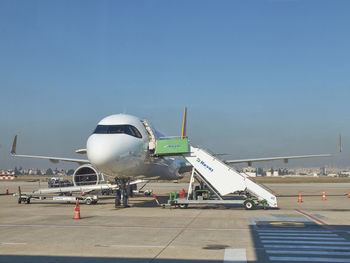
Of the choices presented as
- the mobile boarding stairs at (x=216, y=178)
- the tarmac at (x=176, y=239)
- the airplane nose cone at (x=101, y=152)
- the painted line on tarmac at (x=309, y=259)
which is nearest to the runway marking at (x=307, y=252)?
the tarmac at (x=176, y=239)

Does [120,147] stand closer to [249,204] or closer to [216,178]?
[216,178]

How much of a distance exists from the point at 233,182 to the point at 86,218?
787 centimetres

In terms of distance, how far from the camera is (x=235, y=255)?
8.80 metres

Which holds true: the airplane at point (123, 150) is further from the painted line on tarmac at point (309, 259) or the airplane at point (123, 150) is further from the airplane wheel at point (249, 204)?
the painted line on tarmac at point (309, 259)

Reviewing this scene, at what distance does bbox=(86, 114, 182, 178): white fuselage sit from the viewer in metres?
19.0

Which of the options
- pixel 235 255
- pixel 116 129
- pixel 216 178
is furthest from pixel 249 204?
pixel 235 255

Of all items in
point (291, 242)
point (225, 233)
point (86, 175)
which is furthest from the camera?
point (86, 175)

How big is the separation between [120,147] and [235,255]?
37.7 ft

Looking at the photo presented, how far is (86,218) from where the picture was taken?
1686cm

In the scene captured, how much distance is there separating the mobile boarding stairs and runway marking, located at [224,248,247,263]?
426 inches

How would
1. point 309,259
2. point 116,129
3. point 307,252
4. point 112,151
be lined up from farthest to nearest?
point 116,129
point 112,151
point 307,252
point 309,259

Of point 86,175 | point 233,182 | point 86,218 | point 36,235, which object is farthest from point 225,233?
point 86,175

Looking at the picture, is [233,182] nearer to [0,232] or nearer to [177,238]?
[177,238]

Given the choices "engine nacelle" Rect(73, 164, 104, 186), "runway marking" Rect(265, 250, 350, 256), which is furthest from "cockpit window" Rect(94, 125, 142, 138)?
"runway marking" Rect(265, 250, 350, 256)
